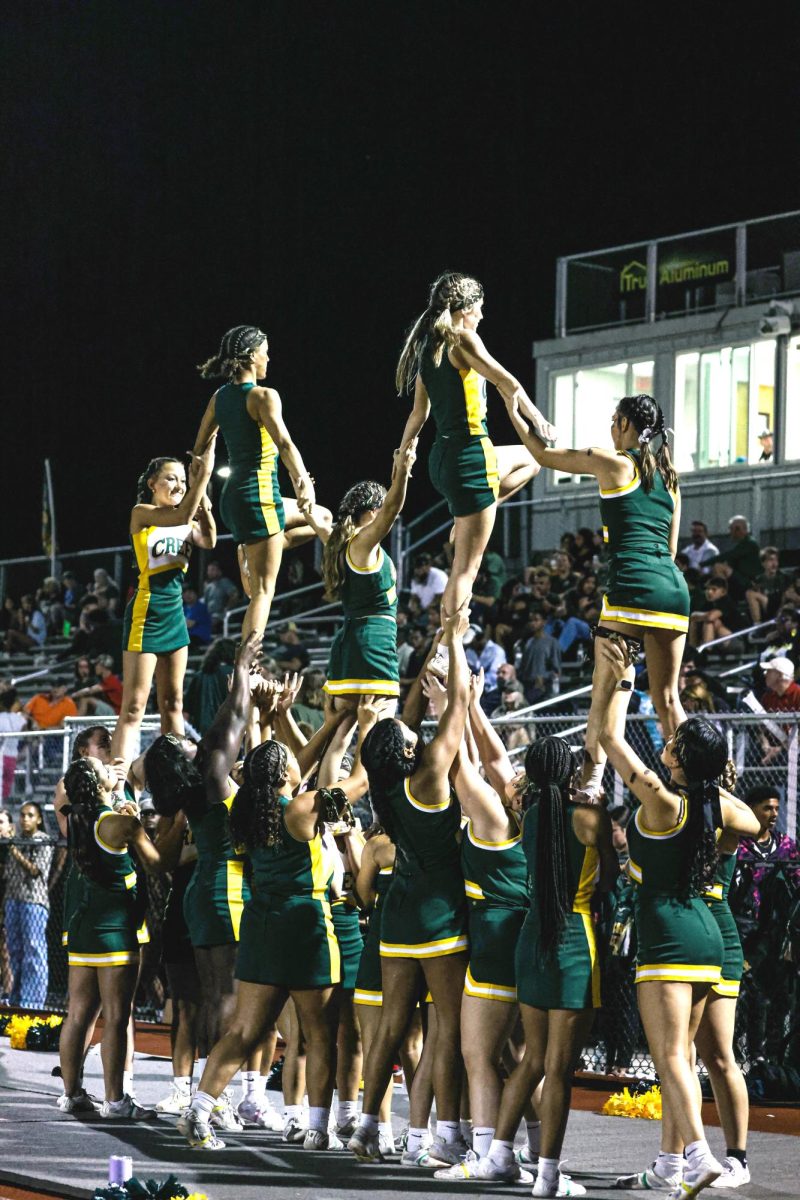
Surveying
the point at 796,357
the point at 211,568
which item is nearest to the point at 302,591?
the point at 211,568

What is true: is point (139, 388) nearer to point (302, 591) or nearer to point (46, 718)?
point (302, 591)

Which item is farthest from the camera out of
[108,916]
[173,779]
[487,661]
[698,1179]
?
[487,661]

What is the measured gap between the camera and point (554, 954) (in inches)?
268

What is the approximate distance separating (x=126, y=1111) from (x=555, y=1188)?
2.94 m

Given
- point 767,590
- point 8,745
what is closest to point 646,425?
point 767,590

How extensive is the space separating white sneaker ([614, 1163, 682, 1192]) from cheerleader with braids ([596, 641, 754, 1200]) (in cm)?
1

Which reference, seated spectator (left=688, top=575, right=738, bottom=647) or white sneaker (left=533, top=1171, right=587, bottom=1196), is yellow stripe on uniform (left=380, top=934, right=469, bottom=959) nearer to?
white sneaker (left=533, top=1171, right=587, bottom=1196)

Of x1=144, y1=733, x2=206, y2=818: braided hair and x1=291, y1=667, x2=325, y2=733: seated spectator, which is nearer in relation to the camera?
x1=144, y1=733, x2=206, y2=818: braided hair

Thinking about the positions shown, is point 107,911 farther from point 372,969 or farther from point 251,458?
point 251,458

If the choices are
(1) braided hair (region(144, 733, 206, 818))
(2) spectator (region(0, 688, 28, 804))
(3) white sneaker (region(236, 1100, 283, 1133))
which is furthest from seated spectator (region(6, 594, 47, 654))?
(1) braided hair (region(144, 733, 206, 818))

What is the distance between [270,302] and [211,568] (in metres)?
15.8

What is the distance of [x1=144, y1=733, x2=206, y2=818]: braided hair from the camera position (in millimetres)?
8070

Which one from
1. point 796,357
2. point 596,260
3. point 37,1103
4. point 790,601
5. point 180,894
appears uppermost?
point 596,260

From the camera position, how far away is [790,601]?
51.4 ft
